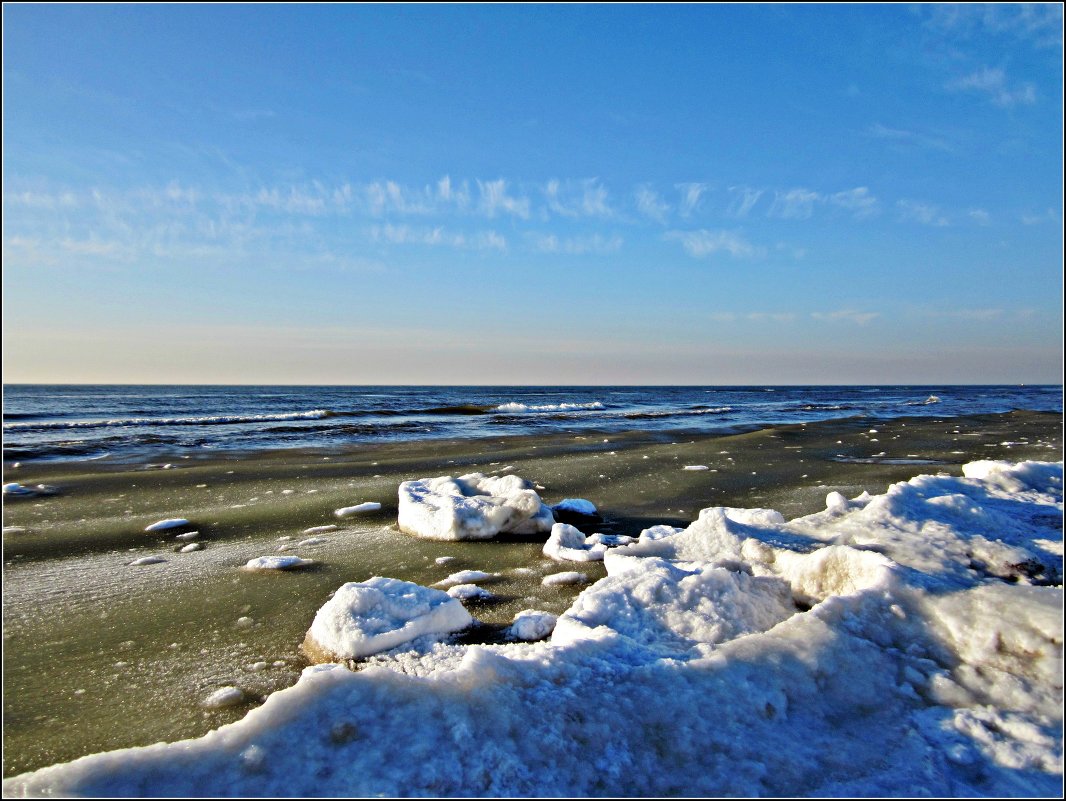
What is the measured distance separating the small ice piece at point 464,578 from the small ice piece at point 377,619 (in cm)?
66

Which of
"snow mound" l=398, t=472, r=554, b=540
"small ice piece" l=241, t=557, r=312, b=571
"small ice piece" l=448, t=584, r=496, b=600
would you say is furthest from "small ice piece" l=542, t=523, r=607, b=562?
"small ice piece" l=241, t=557, r=312, b=571

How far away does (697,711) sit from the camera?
6.07 ft

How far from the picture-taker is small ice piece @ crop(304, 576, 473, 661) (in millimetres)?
2695

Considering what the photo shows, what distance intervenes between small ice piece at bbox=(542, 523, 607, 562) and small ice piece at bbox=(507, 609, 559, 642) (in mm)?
1124

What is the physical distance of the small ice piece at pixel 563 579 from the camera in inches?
147

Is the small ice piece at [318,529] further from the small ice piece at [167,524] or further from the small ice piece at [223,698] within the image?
the small ice piece at [223,698]

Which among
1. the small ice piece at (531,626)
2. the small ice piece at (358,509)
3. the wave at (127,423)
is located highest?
the small ice piece at (531,626)

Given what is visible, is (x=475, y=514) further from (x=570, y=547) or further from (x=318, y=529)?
(x=318, y=529)

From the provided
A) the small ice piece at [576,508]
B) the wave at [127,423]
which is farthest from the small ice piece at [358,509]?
the wave at [127,423]

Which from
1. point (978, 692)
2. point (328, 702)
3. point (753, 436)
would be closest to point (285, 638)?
point (328, 702)

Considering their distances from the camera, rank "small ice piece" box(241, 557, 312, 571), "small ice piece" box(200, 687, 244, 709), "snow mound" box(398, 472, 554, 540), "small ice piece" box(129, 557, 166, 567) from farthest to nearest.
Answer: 1. "snow mound" box(398, 472, 554, 540)
2. "small ice piece" box(129, 557, 166, 567)
3. "small ice piece" box(241, 557, 312, 571)
4. "small ice piece" box(200, 687, 244, 709)

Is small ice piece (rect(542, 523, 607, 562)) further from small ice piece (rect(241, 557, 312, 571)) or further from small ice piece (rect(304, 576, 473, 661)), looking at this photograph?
small ice piece (rect(241, 557, 312, 571))

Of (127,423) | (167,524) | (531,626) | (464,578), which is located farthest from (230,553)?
(127,423)

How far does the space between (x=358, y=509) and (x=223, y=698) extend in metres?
3.56
